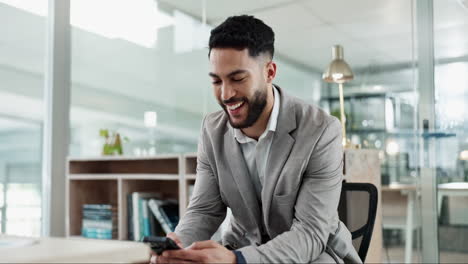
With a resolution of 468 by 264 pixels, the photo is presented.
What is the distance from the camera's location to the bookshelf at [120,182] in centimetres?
318

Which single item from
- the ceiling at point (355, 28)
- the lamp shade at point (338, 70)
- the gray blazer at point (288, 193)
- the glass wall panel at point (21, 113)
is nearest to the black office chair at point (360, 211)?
the gray blazer at point (288, 193)

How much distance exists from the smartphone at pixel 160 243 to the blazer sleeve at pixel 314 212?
18cm

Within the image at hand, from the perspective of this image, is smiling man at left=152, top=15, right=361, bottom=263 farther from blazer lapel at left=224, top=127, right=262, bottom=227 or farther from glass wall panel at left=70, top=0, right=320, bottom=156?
glass wall panel at left=70, top=0, right=320, bottom=156

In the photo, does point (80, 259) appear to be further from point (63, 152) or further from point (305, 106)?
point (63, 152)

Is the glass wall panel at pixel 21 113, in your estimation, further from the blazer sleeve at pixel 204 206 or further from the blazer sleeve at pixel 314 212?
the blazer sleeve at pixel 314 212

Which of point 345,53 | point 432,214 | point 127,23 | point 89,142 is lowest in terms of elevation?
point 432,214

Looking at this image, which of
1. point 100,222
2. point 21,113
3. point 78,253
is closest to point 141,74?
point 21,113

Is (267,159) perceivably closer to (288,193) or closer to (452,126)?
(288,193)

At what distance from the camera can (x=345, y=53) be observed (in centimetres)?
353

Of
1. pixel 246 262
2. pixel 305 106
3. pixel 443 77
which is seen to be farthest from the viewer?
pixel 443 77

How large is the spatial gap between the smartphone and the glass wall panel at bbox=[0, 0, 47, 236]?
238cm

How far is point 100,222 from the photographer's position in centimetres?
348

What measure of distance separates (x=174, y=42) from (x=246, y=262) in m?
3.02

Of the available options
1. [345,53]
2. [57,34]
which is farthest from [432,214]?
[57,34]
